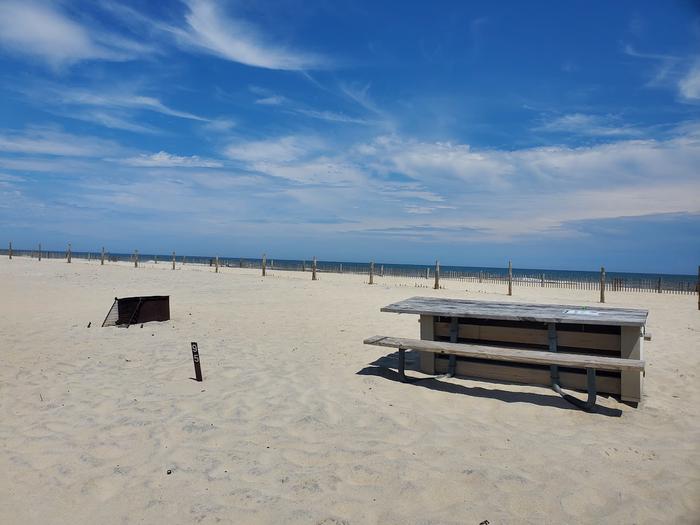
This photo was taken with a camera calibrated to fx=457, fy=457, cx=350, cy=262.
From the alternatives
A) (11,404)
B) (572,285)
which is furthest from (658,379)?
(572,285)

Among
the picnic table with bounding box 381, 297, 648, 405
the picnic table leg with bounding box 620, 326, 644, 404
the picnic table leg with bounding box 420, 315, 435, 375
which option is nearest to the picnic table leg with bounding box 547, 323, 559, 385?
the picnic table with bounding box 381, 297, 648, 405

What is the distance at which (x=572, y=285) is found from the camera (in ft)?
99.6

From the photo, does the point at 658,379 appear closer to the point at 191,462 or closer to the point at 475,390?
the point at 475,390

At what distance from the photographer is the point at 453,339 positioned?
20.2 ft

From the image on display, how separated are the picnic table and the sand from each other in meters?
0.26

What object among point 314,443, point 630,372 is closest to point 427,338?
point 630,372

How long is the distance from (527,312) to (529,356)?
876 millimetres

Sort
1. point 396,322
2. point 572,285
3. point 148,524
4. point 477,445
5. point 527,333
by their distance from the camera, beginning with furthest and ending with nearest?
point 572,285, point 396,322, point 527,333, point 477,445, point 148,524

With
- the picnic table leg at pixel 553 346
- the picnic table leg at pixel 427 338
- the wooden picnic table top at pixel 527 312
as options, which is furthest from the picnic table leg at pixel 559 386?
the picnic table leg at pixel 427 338

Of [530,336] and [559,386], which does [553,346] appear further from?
[559,386]

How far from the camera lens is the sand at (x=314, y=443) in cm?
302

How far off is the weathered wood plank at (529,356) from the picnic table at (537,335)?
0.38 m

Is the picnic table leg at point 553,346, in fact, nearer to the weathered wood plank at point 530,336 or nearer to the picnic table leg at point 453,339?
the weathered wood plank at point 530,336

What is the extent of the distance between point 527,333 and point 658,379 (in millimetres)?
2086
